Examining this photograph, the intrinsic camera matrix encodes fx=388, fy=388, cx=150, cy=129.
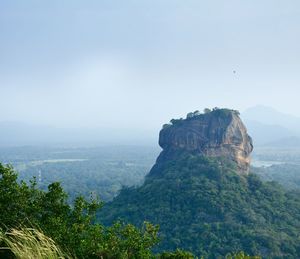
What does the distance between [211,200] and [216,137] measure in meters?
9.58

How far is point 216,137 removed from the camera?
4031 centimetres

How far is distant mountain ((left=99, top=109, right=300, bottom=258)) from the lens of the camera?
89.3 ft

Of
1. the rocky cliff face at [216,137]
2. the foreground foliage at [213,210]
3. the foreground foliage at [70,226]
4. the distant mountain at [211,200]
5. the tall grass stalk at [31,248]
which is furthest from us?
the rocky cliff face at [216,137]

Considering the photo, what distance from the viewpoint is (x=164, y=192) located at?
3456 centimetres

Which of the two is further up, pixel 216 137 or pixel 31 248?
pixel 216 137

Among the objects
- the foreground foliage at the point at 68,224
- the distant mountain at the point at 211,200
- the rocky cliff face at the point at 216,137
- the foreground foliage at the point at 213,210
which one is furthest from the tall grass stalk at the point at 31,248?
the rocky cliff face at the point at 216,137

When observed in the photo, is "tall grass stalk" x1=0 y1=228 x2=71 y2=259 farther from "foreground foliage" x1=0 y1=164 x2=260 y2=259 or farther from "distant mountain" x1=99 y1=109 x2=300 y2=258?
"distant mountain" x1=99 y1=109 x2=300 y2=258

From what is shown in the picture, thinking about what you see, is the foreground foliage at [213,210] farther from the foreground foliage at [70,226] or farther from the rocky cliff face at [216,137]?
the foreground foliage at [70,226]

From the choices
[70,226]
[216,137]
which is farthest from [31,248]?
[216,137]

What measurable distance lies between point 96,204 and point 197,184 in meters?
25.1

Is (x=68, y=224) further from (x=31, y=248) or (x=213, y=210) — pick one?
(x=213, y=210)

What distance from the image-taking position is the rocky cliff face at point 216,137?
4038cm

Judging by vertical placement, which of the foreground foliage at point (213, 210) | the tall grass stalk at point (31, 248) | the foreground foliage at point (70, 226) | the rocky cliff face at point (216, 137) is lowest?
the foreground foliage at point (213, 210)

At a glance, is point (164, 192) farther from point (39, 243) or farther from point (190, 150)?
point (39, 243)
